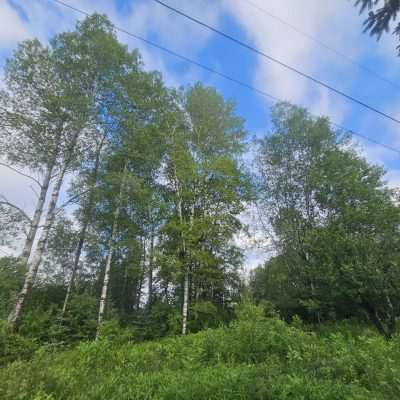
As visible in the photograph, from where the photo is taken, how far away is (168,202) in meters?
10.9

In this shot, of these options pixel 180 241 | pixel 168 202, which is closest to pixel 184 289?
pixel 180 241

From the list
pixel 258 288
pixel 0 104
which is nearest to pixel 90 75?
pixel 0 104

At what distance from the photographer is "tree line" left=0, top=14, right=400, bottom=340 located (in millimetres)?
7668

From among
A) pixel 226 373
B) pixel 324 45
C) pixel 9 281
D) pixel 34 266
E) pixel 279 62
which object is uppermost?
pixel 324 45

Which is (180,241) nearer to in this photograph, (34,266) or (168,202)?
(168,202)

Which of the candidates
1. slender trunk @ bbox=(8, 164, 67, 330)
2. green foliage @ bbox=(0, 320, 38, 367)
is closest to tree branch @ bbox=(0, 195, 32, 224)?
slender trunk @ bbox=(8, 164, 67, 330)

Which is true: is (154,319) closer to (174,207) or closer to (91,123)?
(174,207)

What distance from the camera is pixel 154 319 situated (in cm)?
984

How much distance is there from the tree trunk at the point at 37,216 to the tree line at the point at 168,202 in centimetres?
4

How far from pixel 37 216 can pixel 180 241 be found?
5.23m

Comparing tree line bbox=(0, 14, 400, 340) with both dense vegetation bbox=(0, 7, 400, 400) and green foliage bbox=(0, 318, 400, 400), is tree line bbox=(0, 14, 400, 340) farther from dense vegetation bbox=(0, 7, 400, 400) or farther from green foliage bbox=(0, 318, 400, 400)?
green foliage bbox=(0, 318, 400, 400)

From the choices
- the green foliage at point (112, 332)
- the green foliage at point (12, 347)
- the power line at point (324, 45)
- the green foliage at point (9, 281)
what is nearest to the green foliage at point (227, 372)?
the green foliage at point (12, 347)

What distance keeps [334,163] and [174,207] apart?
323 inches

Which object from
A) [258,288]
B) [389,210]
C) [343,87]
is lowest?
[258,288]
